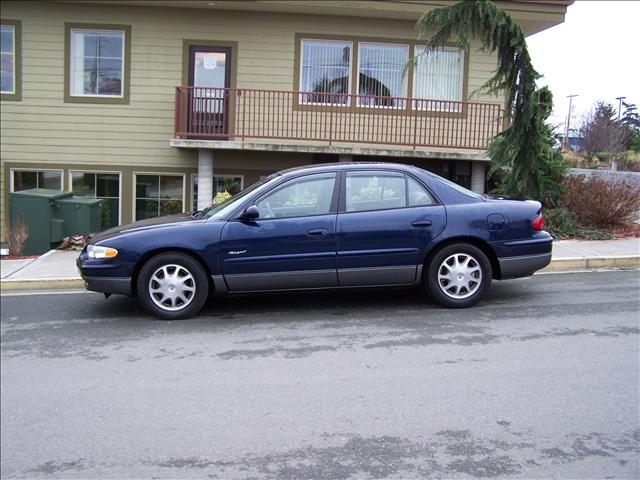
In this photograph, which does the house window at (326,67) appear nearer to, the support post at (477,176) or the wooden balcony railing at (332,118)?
the wooden balcony railing at (332,118)

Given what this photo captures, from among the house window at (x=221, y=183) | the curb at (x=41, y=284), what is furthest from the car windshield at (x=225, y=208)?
the house window at (x=221, y=183)

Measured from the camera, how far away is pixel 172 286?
6.62 m

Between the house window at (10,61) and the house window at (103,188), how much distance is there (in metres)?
2.22

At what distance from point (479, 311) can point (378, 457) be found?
133 inches

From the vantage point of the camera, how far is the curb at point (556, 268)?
8.36 m

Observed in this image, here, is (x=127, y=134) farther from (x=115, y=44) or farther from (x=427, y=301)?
(x=427, y=301)

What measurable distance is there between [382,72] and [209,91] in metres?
3.86

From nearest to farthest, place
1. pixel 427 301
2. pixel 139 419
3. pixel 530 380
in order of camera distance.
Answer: pixel 139 419
pixel 530 380
pixel 427 301

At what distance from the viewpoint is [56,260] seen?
32.1 feet

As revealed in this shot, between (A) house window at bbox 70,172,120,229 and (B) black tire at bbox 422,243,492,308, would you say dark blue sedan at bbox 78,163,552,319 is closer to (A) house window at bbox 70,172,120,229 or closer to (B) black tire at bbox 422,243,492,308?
(B) black tire at bbox 422,243,492,308

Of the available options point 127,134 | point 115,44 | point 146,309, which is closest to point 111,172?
point 127,134

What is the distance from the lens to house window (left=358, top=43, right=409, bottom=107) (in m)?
14.1

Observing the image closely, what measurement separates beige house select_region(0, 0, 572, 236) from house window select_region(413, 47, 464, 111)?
0.05 metres

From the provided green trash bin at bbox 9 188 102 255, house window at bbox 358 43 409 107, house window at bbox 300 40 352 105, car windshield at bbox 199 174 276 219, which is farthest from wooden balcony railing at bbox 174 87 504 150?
car windshield at bbox 199 174 276 219
